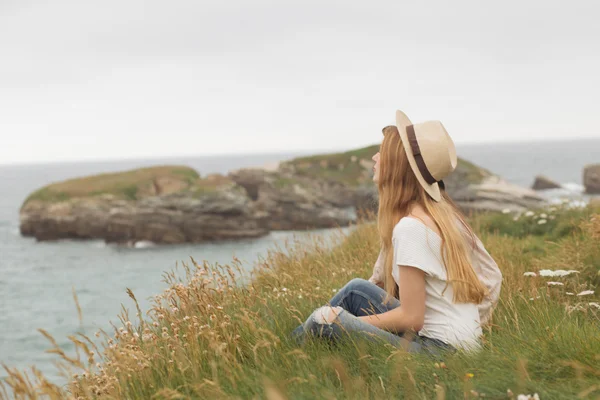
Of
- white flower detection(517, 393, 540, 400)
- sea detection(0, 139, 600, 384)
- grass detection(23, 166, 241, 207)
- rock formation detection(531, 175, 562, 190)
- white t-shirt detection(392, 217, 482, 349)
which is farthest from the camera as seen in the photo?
rock formation detection(531, 175, 562, 190)

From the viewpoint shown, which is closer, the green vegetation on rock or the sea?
the sea

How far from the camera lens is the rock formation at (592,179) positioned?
64.6 meters

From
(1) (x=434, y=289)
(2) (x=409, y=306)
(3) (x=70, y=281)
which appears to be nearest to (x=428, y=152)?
(1) (x=434, y=289)

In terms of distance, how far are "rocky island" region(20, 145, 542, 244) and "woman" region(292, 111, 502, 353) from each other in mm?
40972

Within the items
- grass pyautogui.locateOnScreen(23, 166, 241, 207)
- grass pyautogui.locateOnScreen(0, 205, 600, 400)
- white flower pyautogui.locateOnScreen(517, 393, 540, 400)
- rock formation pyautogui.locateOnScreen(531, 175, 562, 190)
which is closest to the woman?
grass pyautogui.locateOnScreen(0, 205, 600, 400)

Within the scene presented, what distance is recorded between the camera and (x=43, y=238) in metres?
54.3

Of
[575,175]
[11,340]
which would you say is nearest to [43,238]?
[11,340]

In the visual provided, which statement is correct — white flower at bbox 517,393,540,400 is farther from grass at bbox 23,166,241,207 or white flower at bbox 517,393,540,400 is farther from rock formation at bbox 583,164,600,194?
rock formation at bbox 583,164,600,194

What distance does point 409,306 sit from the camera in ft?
11.1

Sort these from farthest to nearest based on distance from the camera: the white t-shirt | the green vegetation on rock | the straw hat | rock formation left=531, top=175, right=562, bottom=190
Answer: rock formation left=531, top=175, right=562, bottom=190 → the green vegetation on rock → the straw hat → the white t-shirt

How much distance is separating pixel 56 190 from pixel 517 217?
5010 cm

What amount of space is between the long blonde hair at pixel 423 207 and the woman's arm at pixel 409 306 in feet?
0.70

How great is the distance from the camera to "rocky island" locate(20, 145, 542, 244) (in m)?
48.1

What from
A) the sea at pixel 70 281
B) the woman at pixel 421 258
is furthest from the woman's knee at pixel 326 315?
the sea at pixel 70 281
